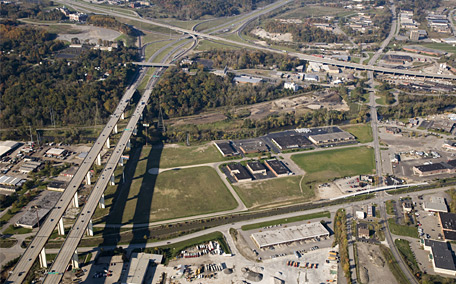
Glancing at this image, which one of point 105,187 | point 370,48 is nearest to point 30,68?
point 105,187

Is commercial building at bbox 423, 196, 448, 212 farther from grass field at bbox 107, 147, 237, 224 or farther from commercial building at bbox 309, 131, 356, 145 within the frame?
grass field at bbox 107, 147, 237, 224

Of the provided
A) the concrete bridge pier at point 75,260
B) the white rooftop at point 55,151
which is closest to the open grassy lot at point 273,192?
the concrete bridge pier at point 75,260

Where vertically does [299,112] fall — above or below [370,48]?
below

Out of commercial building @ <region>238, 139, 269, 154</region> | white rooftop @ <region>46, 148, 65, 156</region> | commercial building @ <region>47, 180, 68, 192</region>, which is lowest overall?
commercial building @ <region>47, 180, 68, 192</region>

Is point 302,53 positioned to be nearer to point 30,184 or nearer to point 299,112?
point 299,112

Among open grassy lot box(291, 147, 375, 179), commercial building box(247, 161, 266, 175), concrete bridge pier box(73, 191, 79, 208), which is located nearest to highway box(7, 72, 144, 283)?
concrete bridge pier box(73, 191, 79, 208)

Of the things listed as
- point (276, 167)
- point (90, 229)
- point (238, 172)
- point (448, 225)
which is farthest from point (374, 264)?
point (90, 229)

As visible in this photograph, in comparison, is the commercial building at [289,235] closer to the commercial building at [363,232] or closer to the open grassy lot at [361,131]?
the commercial building at [363,232]
